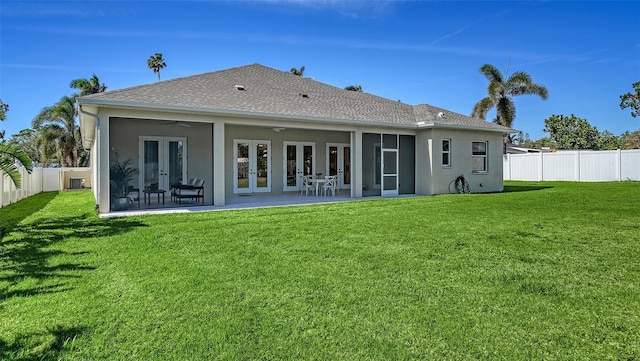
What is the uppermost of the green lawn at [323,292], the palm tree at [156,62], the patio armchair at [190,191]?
the palm tree at [156,62]

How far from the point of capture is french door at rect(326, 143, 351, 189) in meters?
18.8

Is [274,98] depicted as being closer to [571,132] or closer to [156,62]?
[156,62]

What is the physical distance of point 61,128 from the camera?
113 feet

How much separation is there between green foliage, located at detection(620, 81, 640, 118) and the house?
2668cm

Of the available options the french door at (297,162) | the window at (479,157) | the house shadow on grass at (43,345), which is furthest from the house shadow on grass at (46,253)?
the window at (479,157)

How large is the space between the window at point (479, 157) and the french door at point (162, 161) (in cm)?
1322

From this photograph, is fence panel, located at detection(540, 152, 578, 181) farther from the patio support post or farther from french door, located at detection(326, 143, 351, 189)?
the patio support post

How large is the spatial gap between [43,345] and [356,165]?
12.6 meters

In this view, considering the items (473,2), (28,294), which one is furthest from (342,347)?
(473,2)

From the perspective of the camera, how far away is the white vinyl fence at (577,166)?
2277cm

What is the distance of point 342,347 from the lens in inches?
121

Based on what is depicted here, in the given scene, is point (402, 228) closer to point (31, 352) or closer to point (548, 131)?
point (31, 352)

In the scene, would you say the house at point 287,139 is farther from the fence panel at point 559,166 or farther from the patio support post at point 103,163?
the fence panel at point 559,166

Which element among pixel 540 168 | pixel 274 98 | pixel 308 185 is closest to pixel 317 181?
pixel 308 185
